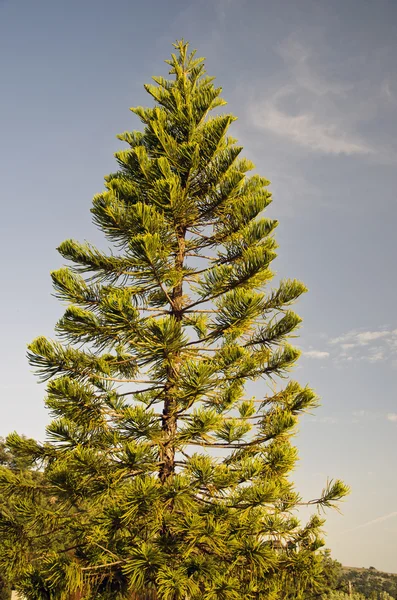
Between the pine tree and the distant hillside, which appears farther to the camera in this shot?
the distant hillside

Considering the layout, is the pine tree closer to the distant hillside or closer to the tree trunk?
the tree trunk

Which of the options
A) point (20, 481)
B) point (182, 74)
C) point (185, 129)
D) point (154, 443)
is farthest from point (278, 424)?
point (182, 74)

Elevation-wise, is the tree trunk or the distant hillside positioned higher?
the tree trunk

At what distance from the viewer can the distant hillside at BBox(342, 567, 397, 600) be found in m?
21.6

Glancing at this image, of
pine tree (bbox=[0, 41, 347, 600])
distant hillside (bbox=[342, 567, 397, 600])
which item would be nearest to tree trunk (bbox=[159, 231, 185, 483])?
pine tree (bbox=[0, 41, 347, 600])

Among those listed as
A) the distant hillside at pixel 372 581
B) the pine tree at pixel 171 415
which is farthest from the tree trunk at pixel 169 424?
the distant hillside at pixel 372 581

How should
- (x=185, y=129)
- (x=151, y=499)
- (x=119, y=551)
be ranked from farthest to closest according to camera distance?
1. (x=185, y=129)
2. (x=119, y=551)
3. (x=151, y=499)

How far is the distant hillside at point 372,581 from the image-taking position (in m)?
21.6

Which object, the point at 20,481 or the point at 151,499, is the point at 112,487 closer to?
the point at 151,499

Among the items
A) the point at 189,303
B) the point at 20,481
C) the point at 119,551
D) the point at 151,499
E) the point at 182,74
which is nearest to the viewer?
the point at 151,499

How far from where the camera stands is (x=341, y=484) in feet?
21.7

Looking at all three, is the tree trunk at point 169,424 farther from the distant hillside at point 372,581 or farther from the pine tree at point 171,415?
the distant hillside at point 372,581

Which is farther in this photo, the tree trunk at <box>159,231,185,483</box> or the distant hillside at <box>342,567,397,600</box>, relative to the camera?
the distant hillside at <box>342,567,397,600</box>

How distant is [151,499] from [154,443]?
0.92 metres
